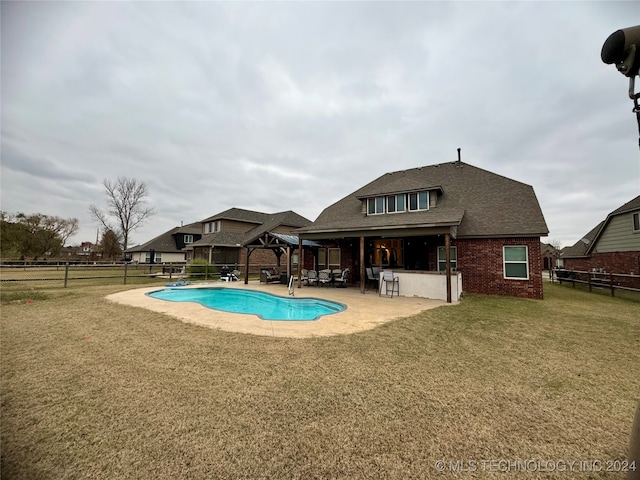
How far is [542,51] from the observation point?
841cm

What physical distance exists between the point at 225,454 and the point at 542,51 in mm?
12678

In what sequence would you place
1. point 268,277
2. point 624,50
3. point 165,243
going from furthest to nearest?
point 165,243
point 268,277
point 624,50

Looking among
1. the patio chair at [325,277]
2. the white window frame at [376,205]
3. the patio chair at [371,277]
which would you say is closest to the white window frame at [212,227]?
the patio chair at [325,277]

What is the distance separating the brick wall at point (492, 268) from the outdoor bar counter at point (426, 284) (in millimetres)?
1897

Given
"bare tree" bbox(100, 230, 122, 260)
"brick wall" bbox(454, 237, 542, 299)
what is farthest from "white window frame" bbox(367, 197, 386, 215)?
"bare tree" bbox(100, 230, 122, 260)

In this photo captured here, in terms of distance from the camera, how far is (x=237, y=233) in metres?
28.7

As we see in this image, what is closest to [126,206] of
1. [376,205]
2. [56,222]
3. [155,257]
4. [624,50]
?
[155,257]

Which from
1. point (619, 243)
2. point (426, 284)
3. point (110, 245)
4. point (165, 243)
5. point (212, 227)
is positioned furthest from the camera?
point (110, 245)

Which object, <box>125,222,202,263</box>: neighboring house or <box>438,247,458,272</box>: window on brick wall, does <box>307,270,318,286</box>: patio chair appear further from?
<box>125,222,202,263</box>: neighboring house

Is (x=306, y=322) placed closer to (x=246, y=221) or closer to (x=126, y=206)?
(x=246, y=221)

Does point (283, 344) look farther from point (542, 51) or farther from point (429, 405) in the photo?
point (542, 51)

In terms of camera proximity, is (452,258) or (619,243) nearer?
(452,258)

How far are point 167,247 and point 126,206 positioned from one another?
7307mm

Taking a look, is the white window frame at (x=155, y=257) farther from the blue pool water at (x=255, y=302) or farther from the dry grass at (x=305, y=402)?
the dry grass at (x=305, y=402)
